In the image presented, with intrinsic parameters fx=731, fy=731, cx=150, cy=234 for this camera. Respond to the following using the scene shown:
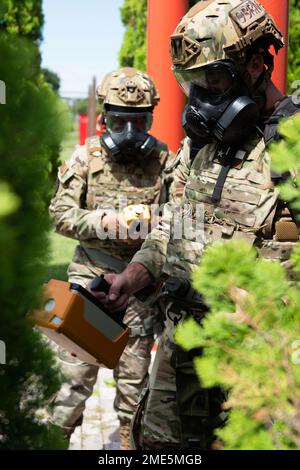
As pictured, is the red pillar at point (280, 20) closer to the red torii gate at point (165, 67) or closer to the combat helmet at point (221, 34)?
the red torii gate at point (165, 67)

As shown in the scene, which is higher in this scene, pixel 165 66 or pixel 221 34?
pixel 221 34

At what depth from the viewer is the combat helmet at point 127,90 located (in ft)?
15.3

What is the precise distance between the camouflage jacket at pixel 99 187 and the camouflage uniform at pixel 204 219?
1449mm

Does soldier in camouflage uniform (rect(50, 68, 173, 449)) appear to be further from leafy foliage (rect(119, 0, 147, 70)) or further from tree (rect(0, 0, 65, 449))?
leafy foliage (rect(119, 0, 147, 70))

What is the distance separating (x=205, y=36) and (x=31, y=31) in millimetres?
9759

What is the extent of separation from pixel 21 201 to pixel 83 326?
1151 mm

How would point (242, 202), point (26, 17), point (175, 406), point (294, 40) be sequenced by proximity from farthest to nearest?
point (26, 17), point (294, 40), point (175, 406), point (242, 202)

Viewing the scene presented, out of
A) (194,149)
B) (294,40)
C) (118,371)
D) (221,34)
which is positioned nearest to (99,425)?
(118,371)

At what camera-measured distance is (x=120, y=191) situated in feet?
15.4

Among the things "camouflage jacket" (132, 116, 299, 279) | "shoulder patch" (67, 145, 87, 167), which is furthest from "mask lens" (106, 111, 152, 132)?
"camouflage jacket" (132, 116, 299, 279)

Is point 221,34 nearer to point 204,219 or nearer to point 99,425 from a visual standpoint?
point 204,219

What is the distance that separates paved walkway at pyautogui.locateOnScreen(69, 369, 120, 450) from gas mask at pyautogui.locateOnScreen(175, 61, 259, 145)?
269 cm

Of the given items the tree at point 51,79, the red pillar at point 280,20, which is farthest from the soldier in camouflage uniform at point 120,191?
the red pillar at point 280,20

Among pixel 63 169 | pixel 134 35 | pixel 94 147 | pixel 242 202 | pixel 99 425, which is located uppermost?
pixel 242 202
